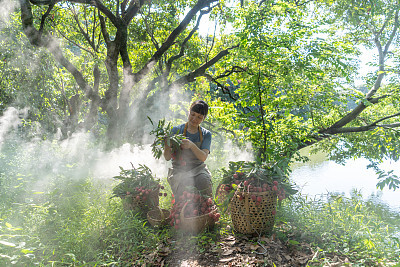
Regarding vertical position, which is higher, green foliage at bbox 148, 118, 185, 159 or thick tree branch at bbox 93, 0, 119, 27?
thick tree branch at bbox 93, 0, 119, 27

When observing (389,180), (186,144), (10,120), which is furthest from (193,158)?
(10,120)

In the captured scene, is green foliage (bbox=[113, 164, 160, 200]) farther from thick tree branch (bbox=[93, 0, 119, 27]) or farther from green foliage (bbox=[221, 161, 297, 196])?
thick tree branch (bbox=[93, 0, 119, 27])

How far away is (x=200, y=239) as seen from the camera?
108 inches

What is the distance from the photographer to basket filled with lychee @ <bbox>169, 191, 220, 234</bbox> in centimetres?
274

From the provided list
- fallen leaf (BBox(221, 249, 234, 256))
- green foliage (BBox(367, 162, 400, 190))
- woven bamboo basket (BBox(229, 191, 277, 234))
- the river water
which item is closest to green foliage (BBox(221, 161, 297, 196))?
woven bamboo basket (BBox(229, 191, 277, 234))

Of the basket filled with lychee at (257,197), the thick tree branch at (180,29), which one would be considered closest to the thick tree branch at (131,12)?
the thick tree branch at (180,29)

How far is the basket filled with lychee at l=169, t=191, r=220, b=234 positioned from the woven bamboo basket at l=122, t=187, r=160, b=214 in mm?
439

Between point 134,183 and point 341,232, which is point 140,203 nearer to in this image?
point 134,183

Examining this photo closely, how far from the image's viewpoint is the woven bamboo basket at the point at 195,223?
271 centimetres

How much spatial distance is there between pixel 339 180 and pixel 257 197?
40.6 ft

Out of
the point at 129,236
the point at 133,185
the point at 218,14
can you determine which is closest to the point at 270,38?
the point at 133,185

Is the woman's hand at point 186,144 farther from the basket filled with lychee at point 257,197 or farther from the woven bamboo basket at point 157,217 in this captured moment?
the woven bamboo basket at point 157,217

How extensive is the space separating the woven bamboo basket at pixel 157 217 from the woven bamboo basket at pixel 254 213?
940 mm

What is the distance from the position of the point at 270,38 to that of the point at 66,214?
3.76 metres
